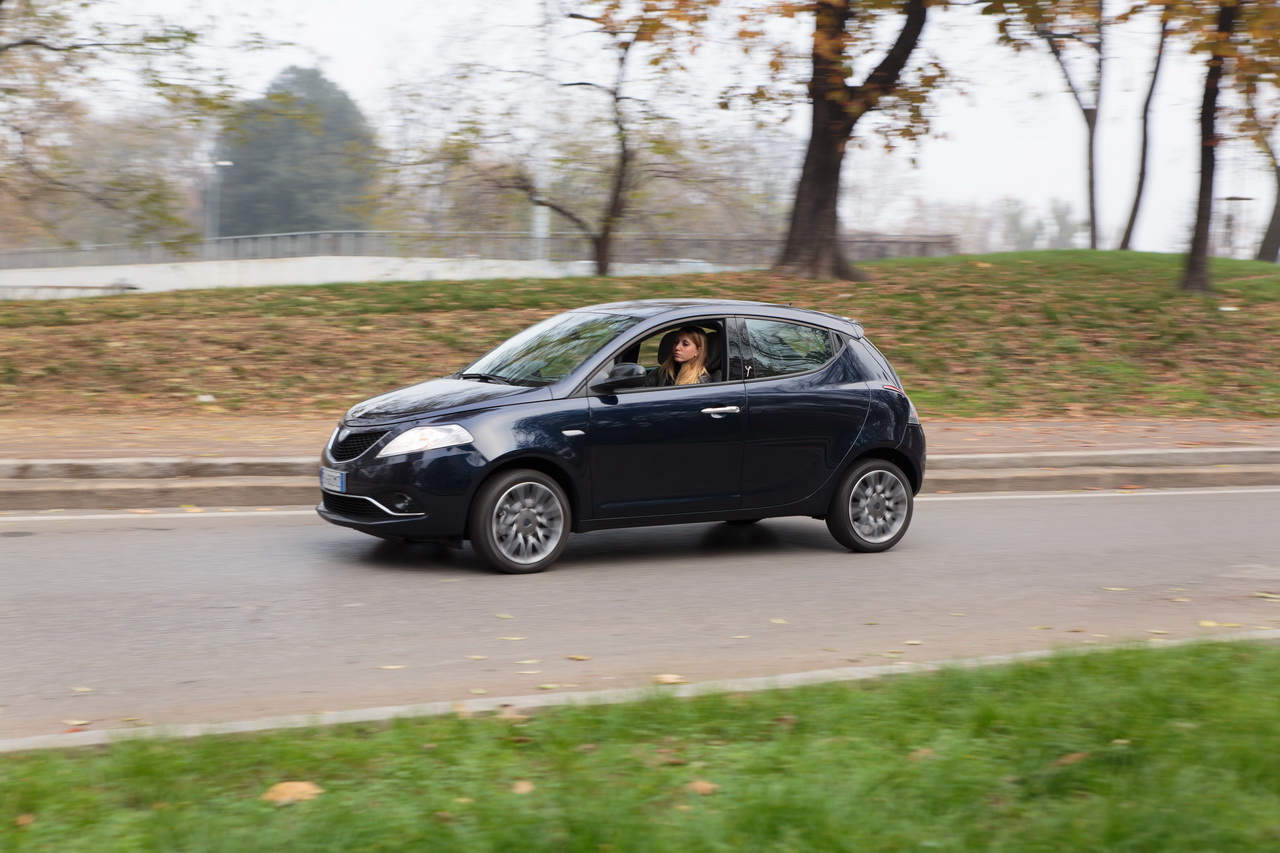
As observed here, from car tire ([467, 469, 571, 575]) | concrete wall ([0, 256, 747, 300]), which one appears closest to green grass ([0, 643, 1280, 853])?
car tire ([467, 469, 571, 575])

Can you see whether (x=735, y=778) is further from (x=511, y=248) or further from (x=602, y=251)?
(x=511, y=248)

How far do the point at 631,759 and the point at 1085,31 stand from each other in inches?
772

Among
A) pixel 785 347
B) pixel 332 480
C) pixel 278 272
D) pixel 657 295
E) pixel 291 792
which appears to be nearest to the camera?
pixel 291 792

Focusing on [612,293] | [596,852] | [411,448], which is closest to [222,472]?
[411,448]

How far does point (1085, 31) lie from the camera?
21.2m

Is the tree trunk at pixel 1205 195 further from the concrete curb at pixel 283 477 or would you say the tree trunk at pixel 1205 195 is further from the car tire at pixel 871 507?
the car tire at pixel 871 507

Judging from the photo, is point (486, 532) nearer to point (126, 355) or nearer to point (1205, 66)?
point (126, 355)

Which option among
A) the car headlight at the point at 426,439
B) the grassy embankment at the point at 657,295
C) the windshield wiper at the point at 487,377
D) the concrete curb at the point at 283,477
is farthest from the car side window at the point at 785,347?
the grassy embankment at the point at 657,295

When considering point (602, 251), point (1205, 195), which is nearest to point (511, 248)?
point (602, 251)

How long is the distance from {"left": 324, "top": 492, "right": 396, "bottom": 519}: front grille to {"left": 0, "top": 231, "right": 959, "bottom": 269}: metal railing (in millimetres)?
18268

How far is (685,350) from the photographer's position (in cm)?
859

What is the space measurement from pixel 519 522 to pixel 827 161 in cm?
1663

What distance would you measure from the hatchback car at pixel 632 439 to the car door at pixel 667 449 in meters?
0.01

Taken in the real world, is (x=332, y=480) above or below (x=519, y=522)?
above
